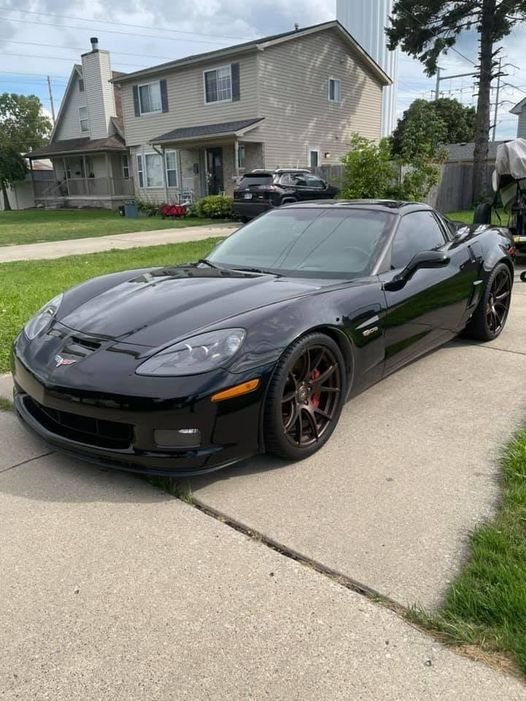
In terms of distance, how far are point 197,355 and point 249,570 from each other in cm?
101

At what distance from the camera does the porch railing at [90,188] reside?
28.9 metres

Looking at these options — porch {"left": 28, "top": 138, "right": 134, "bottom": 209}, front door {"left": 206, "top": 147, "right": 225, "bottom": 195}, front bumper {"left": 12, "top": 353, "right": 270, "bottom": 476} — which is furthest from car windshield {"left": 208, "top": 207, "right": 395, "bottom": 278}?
porch {"left": 28, "top": 138, "right": 134, "bottom": 209}

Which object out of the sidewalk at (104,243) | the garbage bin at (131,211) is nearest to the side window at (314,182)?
the sidewalk at (104,243)

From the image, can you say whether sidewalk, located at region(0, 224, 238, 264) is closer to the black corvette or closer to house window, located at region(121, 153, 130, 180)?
the black corvette

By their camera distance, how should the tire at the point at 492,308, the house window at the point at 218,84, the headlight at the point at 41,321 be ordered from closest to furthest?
the headlight at the point at 41,321 → the tire at the point at 492,308 → the house window at the point at 218,84

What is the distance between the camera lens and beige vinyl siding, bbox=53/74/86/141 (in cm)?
3167

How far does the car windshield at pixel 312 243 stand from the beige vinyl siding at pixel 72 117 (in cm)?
3087

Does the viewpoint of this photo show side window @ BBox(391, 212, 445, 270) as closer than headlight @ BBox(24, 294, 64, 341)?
No

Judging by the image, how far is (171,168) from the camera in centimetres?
2536

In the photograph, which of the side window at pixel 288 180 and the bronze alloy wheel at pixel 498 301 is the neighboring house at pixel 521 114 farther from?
the bronze alloy wheel at pixel 498 301

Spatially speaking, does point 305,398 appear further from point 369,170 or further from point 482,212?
point 369,170

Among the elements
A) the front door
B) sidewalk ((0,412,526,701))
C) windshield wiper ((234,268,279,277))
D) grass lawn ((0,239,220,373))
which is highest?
the front door

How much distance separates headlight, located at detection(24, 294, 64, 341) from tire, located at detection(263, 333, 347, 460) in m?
1.47

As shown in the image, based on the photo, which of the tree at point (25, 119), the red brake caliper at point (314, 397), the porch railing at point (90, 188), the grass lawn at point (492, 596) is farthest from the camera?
the tree at point (25, 119)
